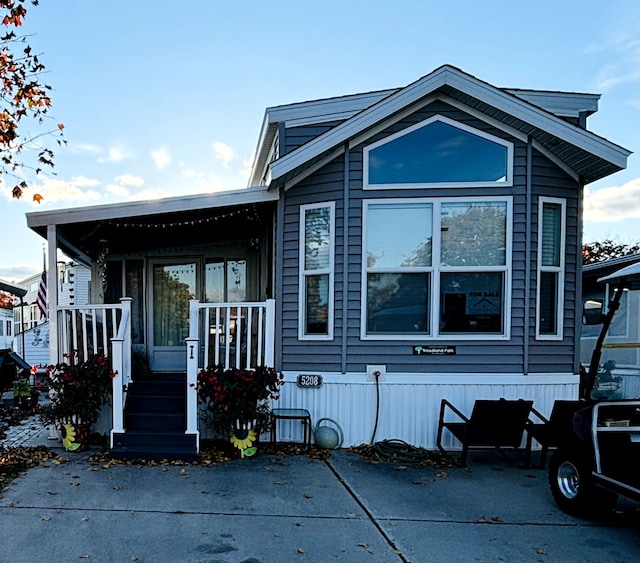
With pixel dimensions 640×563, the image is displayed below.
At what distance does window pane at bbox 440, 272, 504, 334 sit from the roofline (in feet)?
8.44

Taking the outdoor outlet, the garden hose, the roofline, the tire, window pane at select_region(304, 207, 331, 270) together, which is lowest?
the garden hose

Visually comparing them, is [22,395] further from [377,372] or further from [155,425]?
[377,372]

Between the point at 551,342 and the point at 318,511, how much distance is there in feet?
12.2

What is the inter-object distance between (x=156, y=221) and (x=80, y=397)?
2726 mm

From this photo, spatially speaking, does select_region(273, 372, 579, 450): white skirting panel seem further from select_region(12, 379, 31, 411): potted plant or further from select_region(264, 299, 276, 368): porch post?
select_region(12, 379, 31, 411): potted plant

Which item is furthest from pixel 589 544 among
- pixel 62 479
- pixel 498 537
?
pixel 62 479

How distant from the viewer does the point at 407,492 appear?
13.1ft

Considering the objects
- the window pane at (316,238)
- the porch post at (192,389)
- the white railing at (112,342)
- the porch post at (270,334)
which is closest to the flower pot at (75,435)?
the white railing at (112,342)

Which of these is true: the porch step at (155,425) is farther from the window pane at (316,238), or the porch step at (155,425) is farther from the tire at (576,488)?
the tire at (576,488)

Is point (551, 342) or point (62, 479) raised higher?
point (551, 342)

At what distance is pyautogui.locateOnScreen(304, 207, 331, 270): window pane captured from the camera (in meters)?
5.50

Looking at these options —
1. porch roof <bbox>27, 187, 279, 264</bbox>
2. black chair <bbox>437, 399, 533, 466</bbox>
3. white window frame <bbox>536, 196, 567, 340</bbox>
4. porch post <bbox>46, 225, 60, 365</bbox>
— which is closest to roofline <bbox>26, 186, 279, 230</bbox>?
porch roof <bbox>27, 187, 279, 264</bbox>

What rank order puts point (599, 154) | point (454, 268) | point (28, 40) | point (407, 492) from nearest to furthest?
point (407, 492) → point (599, 154) → point (454, 268) → point (28, 40)

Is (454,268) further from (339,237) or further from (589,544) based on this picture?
(589,544)
